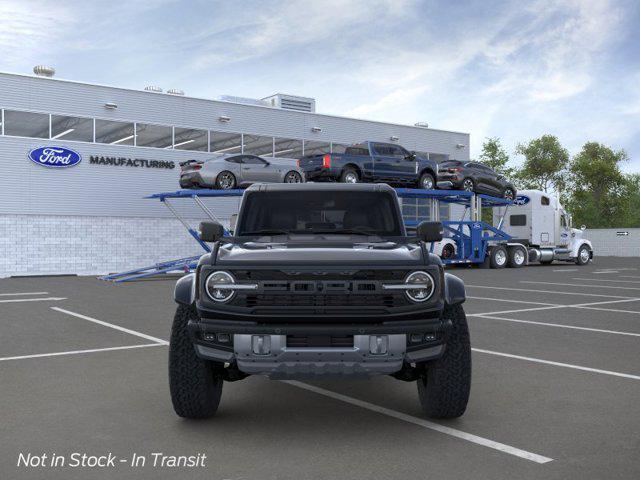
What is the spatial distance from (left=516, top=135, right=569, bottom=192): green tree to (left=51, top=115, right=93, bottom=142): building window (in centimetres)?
5547

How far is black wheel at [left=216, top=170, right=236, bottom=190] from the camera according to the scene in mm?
24656

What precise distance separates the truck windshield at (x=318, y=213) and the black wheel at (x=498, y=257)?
2480 cm

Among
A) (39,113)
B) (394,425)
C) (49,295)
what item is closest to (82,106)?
(39,113)

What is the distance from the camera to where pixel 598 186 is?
73.1m

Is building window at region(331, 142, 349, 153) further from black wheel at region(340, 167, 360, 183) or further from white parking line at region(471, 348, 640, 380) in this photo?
white parking line at region(471, 348, 640, 380)

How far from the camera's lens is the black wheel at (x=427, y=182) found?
88.4 feet

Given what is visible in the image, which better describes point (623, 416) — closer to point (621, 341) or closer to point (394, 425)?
point (394, 425)

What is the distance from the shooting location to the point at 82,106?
28422mm

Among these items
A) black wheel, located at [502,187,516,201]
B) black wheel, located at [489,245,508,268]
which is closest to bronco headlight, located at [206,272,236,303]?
black wheel, located at [489,245,508,268]

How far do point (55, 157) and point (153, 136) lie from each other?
4346mm

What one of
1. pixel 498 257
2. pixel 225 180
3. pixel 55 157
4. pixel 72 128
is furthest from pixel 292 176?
pixel 498 257

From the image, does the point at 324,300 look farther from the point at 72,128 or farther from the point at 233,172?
the point at 72,128

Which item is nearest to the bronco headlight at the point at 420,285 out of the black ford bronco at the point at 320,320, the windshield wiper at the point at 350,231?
the black ford bronco at the point at 320,320

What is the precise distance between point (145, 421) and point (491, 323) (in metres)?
6.94
